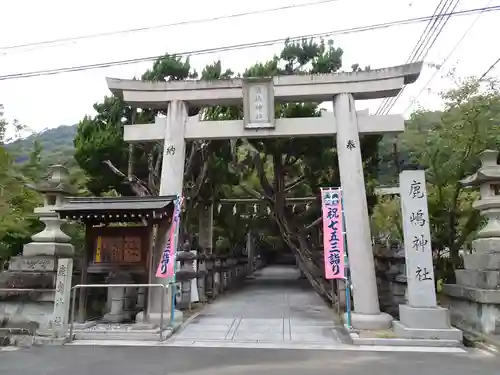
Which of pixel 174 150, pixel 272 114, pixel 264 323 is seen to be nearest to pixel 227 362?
pixel 264 323

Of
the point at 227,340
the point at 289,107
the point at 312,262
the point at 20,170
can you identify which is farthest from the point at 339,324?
the point at 20,170

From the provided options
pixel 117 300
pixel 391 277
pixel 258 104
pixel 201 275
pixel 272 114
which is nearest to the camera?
pixel 117 300

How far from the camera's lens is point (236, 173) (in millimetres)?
17609

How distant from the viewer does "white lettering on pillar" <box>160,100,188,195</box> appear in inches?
426

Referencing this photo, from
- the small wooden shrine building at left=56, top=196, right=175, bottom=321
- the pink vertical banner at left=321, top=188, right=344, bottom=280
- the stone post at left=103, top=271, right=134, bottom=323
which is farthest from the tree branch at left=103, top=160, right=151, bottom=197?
the pink vertical banner at left=321, top=188, right=344, bottom=280

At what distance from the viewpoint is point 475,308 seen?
30.1 ft

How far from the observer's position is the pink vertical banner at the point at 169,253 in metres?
9.50

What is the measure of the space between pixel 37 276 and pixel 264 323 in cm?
587

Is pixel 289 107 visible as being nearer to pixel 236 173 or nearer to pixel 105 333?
pixel 236 173

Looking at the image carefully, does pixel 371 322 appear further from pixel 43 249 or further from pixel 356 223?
pixel 43 249

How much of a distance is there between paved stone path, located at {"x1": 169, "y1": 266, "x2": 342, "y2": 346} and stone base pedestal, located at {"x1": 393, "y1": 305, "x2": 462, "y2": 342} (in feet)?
4.95

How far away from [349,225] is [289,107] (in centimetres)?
560

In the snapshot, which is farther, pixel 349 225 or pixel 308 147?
pixel 308 147

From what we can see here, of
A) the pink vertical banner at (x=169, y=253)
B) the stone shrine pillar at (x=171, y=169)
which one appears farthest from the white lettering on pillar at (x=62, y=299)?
the pink vertical banner at (x=169, y=253)
